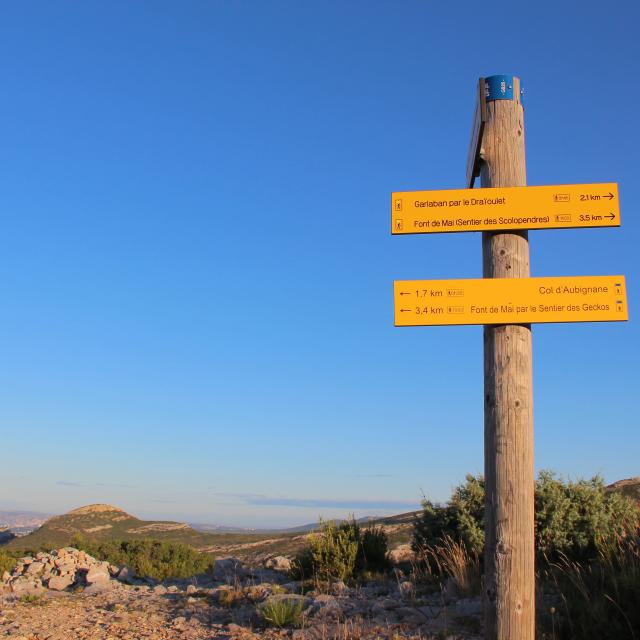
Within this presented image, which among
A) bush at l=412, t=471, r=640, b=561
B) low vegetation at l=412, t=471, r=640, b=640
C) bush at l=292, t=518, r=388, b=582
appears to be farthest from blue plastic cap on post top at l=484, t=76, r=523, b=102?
bush at l=292, t=518, r=388, b=582

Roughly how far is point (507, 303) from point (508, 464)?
1212 millimetres

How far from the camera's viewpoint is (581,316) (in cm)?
509

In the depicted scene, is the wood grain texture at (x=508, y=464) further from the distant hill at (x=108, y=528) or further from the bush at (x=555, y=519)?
the distant hill at (x=108, y=528)

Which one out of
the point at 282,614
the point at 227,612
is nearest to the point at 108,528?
the point at 227,612

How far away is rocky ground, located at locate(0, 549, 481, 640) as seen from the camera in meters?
6.92

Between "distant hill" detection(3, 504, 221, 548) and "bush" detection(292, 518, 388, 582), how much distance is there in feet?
103

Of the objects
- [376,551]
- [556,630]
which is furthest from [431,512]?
[556,630]

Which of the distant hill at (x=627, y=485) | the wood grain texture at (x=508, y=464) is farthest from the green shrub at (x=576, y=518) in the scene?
the distant hill at (x=627, y=485)

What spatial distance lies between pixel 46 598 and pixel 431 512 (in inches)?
245

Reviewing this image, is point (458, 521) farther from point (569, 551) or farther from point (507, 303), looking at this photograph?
point (507, 303)

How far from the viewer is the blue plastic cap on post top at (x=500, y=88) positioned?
5.70 m

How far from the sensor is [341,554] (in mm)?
10789

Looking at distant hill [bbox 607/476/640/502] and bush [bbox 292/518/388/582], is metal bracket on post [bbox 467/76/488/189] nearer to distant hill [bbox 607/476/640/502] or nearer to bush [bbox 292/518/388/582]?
bush [bbox 292/518/388/582]

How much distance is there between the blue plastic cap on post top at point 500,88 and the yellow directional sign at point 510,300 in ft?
5.36
